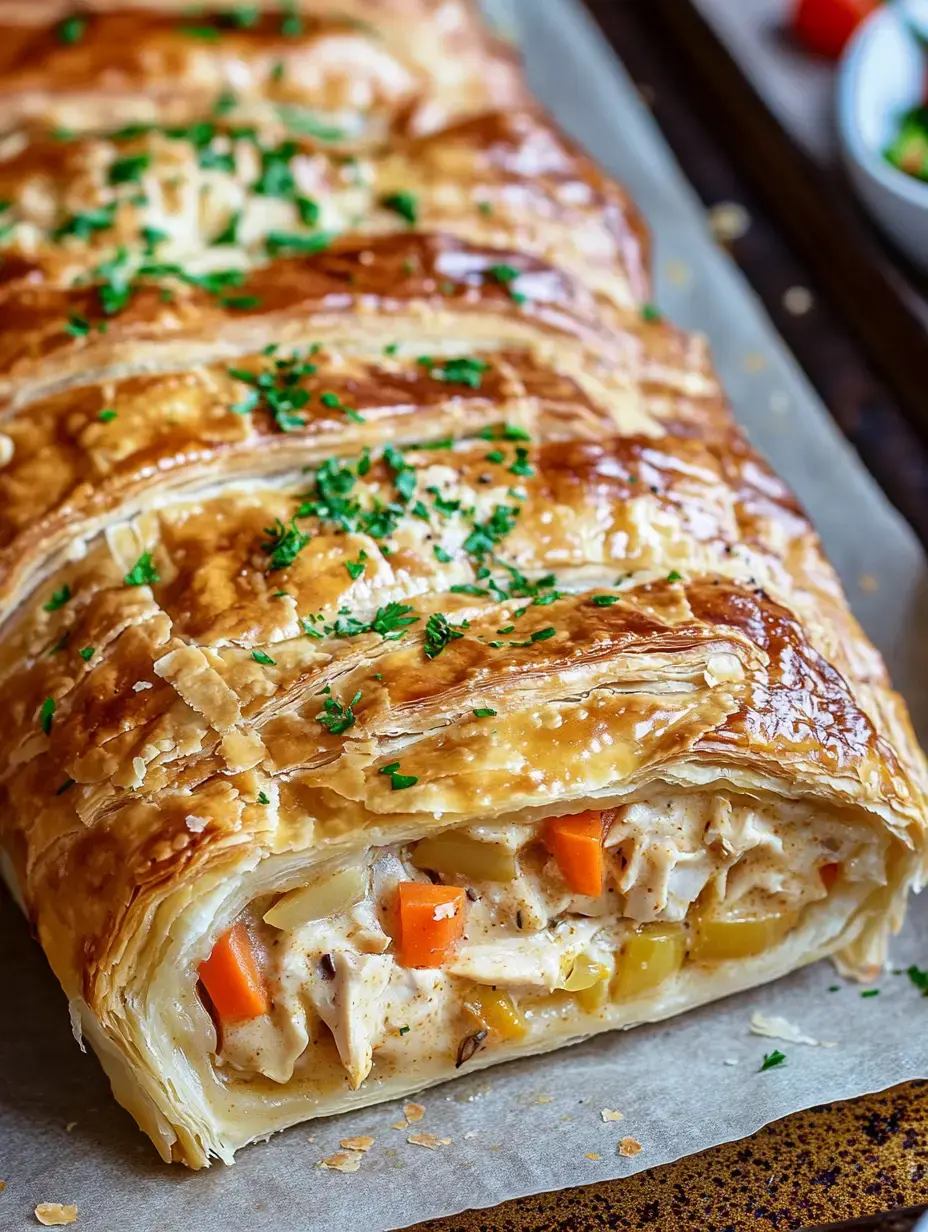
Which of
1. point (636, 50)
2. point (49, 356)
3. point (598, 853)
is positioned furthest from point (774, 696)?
point (636, 50)

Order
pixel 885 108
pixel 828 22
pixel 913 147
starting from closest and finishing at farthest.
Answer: pixel 913 147 → pixel 885 108 → pixel 828 22

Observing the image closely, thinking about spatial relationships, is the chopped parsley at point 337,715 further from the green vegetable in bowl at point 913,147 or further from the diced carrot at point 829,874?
the green vegetable in bowl at point 913,147

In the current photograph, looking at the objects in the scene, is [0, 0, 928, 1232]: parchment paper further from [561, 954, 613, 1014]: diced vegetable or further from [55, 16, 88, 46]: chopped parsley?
[55, 16, 88, 46]: chopped parsley

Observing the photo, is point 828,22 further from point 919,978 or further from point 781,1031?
point 781,1031

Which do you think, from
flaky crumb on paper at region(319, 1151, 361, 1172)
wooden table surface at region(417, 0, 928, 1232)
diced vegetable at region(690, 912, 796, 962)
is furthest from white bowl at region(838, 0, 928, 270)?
flaky crumb on paper at region(319, 1151, 361, 1172)

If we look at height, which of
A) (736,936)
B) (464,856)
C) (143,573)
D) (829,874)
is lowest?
(736,936)

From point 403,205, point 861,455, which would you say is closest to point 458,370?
point 403,205
